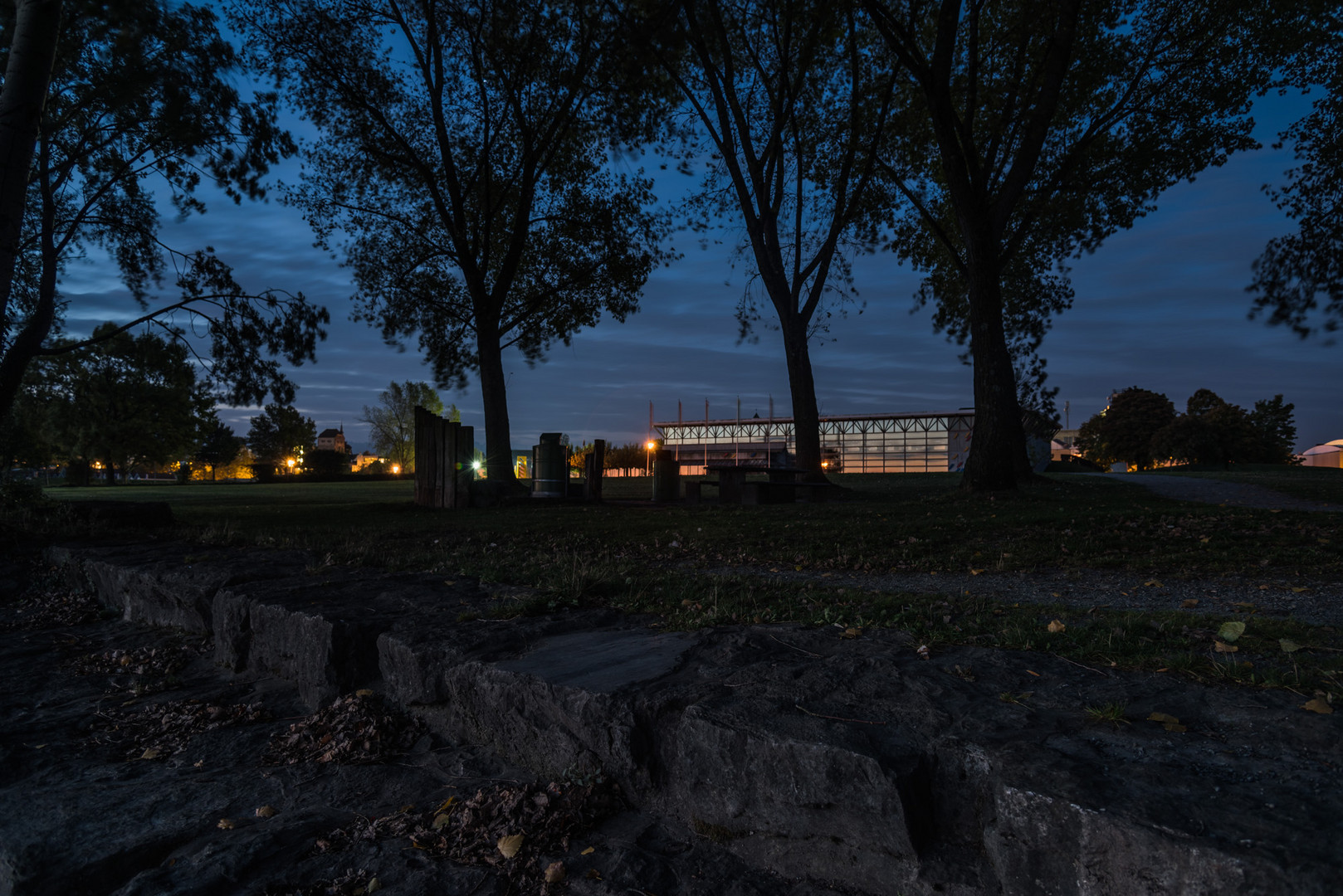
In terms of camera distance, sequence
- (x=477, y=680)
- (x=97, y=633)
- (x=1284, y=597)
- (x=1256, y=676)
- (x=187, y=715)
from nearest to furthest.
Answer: (x=1256, y=676) < (x=477, y=680) < (x=187, y=715) < (x=97, y=633) < (x=1284, y=597)

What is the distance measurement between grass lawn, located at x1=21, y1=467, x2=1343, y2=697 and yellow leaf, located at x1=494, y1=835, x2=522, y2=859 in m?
1.18

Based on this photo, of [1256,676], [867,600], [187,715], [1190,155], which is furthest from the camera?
[1190,155]

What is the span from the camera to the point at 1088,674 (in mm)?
2033

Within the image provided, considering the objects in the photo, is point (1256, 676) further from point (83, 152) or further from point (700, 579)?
point (83, 152)

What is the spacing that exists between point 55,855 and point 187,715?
1.11 meters

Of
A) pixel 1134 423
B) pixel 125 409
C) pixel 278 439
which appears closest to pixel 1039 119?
pixel 1134 423

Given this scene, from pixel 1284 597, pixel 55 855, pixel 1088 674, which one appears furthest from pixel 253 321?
pixel 1284 597

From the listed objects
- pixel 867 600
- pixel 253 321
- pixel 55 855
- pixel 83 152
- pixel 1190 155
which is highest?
pixel 1190 155

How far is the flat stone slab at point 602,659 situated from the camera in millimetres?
2094

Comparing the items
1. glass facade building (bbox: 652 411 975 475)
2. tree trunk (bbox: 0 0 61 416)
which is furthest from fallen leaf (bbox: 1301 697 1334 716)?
glass facade building (bbox: 652 411 975 475)

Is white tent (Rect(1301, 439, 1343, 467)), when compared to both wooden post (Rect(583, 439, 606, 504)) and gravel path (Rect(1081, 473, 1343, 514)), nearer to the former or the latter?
gravel path (Rect(1081, 473, 1343, 514))

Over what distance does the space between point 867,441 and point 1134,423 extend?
20920mm

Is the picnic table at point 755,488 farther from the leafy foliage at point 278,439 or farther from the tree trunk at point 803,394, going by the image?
the leafy foliage at point 278,439

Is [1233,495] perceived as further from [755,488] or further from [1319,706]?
[1319,706]
